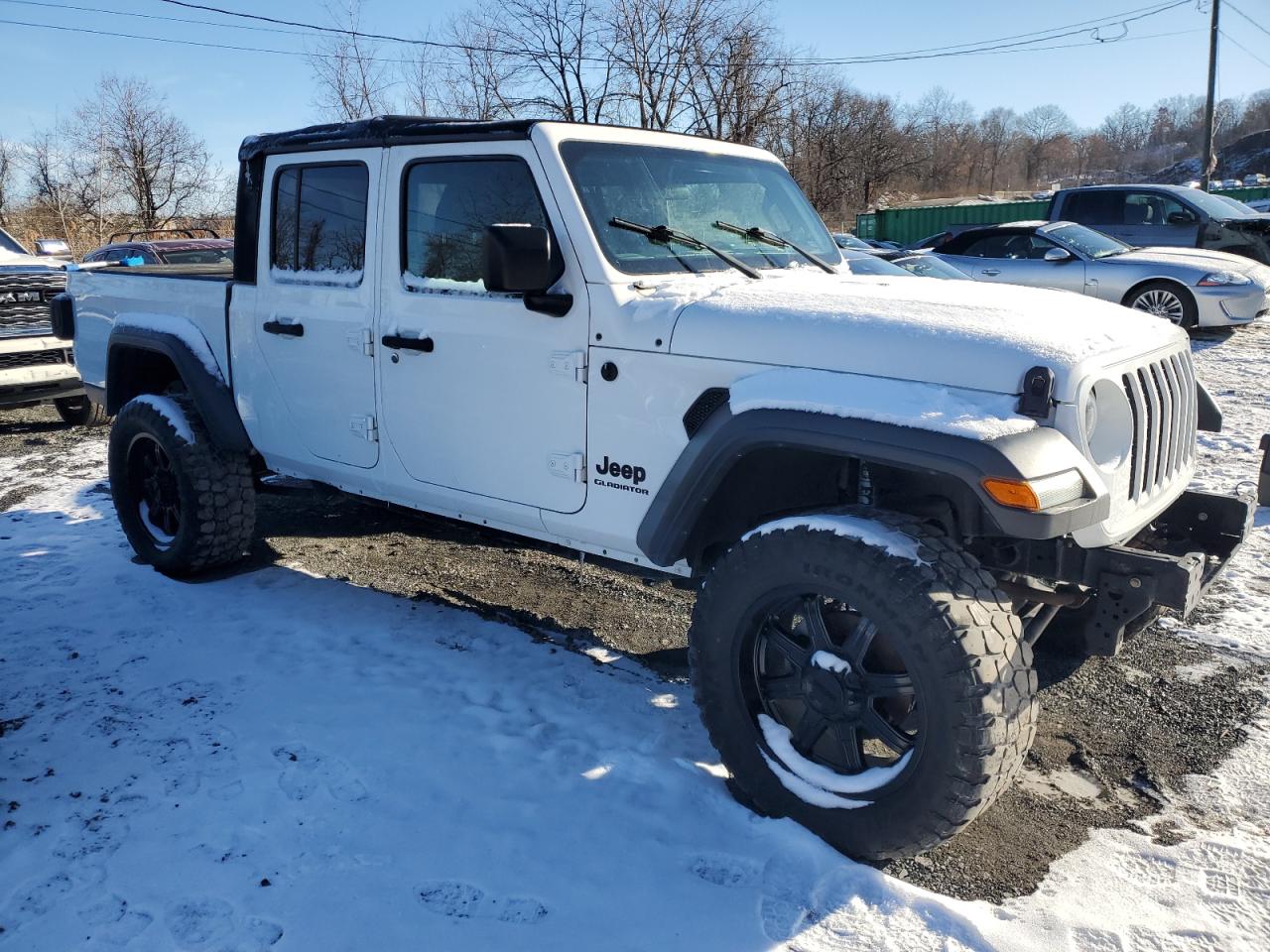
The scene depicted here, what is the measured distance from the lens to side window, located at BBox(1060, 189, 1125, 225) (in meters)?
13.5

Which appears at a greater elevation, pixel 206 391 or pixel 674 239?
pixel 674 239

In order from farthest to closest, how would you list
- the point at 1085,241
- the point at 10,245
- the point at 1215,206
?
the point at 1215,206, the point at 1085,241, the point at 10,245

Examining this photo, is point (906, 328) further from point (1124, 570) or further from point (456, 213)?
point (456, 213)

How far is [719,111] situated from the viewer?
2702 cm

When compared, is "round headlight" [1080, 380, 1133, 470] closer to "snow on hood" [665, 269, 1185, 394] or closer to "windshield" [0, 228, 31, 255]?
"snow on hood" [665, 269, 1185, 394]

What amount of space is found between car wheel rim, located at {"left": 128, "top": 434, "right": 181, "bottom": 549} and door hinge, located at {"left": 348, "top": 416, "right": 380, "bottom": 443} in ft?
4.56

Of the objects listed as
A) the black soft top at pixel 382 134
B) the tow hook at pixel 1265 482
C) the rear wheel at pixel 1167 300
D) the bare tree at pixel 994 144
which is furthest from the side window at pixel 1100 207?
the bare tree at pixel 994 144

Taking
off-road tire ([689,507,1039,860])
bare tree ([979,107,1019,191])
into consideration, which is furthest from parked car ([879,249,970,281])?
bare tree ([979,107,1019,191])

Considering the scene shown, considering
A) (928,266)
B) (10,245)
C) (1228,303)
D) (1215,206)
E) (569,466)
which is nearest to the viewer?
(569,466)

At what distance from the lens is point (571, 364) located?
10.6 ft

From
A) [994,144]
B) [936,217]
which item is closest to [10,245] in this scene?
[936,217]

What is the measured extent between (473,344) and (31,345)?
6865 mm

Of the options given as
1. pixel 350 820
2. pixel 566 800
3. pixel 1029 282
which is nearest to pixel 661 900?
pixel 566 800

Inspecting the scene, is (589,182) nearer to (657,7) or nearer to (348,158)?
(348,158)
